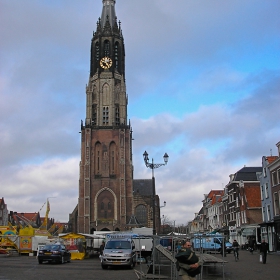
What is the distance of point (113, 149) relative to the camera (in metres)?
78.1

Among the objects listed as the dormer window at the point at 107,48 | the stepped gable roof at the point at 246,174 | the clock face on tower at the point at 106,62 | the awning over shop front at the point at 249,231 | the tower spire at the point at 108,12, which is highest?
the tower spire at the point at 108,12

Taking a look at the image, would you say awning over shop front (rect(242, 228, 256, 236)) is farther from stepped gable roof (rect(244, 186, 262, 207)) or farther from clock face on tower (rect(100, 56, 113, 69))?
clock face on tower (rect(100, 56, 113, 69))

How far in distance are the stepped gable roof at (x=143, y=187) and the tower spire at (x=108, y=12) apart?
37.9m

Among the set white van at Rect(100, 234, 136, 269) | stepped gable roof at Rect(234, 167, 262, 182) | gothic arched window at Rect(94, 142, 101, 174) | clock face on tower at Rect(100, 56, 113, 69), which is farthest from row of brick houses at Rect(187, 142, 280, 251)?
clock face on tower at Rect(100, 56, 113, 69)

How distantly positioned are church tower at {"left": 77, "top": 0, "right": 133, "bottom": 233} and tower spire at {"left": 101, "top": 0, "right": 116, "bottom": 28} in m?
4.39

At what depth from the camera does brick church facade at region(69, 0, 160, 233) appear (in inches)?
2926

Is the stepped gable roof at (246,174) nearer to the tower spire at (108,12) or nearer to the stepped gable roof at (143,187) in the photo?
the stepped gable roof at (143,187)

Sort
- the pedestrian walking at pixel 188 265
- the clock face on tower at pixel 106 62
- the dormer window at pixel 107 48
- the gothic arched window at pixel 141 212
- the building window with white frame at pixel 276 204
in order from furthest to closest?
the dormer window at pixel 107 48
the clock face on tower at pixel 106 62
the gothic arched window at pixel 141 212
the building window with white frame at pixel 276 204
the pedestrian walking at pixel 188 265

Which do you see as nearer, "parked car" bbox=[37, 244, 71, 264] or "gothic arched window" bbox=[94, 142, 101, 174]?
"parked car" bbox=[37, 244, 71, 264]

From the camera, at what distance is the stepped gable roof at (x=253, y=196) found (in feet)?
181

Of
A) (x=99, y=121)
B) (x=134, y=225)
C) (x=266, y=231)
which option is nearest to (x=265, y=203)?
(x=266, y=231)

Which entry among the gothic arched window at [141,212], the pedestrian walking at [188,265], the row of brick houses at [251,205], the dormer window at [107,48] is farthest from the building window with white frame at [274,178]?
the dormer window at [107,48]

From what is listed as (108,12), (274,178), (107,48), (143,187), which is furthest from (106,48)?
(274,178)

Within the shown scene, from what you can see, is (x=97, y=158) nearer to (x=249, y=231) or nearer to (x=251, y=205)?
(x=251, y=205)
